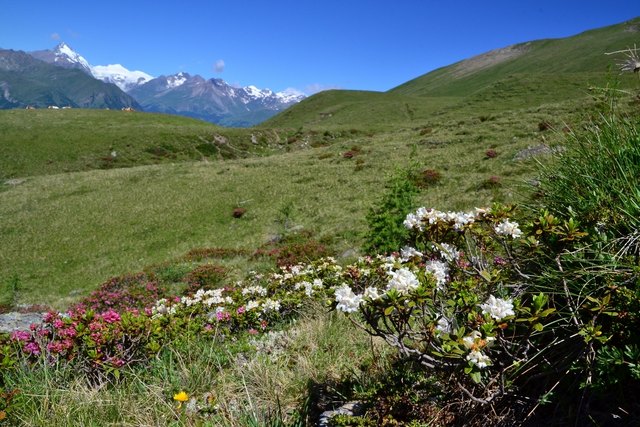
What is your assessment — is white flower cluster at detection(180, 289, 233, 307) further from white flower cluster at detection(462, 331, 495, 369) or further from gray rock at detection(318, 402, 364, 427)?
white flower cluster at detection(462, 331, 495, 369)

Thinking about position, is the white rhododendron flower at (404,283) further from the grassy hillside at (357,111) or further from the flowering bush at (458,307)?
the grassy hillside at (357,111)

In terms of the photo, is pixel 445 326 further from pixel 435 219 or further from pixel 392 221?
pixel 392 221

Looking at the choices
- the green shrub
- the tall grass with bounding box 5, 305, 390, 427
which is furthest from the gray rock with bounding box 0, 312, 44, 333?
the green shrub

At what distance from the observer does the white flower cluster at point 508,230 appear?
11.4ft

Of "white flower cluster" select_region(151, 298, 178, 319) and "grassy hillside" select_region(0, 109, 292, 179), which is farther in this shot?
"grassy hillside" select_region(0, 109, 292, 179)

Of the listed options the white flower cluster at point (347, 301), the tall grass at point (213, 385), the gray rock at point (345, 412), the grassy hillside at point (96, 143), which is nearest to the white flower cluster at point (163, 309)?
the tall grass at point (213, 385)

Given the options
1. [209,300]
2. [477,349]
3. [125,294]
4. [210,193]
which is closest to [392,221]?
[209,300]

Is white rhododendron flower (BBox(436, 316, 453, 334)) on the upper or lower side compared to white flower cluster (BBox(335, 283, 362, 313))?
lower

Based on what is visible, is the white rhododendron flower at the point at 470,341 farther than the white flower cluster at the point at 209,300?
No

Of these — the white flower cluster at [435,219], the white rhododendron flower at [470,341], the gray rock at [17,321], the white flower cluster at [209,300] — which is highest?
the white flower cluster at [435,219]

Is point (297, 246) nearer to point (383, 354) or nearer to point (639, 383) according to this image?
point (383, 354)

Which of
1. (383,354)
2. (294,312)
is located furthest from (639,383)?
(294,312)

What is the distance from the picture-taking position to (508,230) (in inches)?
139

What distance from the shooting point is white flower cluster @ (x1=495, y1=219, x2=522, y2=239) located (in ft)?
11.4
